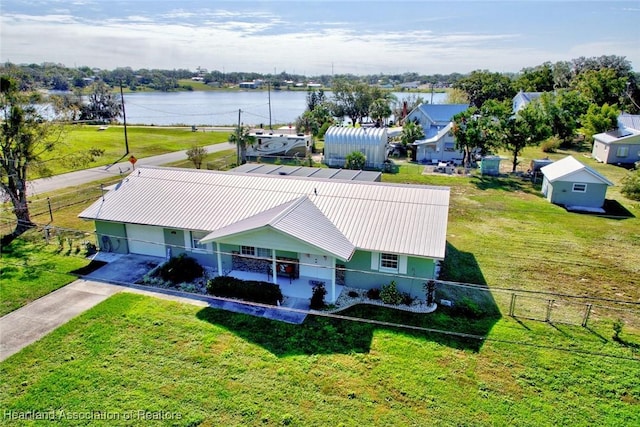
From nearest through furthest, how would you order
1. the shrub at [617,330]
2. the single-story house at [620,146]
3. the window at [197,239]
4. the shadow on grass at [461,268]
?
the shrub at [617,330], the shadow on grass at [461,268], the window at [197,239], the single-story house at [620,146]

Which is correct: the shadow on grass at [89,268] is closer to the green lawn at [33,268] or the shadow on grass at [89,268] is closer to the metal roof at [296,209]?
the green lawn at [33,268]

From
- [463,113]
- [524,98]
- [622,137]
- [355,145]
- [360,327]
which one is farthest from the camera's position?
[524,98]

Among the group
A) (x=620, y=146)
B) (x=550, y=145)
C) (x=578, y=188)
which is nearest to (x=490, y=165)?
(x=578, y=188)

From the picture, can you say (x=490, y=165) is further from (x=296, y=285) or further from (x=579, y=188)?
(x=296, y=285)

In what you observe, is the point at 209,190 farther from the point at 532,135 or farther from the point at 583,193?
the point at 532,135

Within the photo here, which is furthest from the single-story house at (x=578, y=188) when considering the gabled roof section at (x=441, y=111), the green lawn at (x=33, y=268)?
the green lawn at (x=33, y=268)

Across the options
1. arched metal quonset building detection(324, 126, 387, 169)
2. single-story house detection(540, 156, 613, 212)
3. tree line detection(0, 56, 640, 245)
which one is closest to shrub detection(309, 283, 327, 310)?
tree line detection(0, 56, 640, 245)

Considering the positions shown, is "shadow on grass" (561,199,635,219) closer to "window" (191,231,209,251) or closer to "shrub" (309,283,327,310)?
"shrub" (309,283,327,310)
